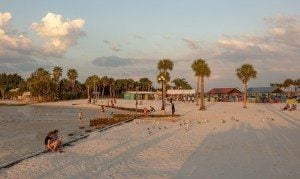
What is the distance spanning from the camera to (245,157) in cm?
1630

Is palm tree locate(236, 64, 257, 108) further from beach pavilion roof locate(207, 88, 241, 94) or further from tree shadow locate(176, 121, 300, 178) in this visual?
tree shadow locate(176, 121, 300, 178)

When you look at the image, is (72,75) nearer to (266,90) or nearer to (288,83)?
(266,90)

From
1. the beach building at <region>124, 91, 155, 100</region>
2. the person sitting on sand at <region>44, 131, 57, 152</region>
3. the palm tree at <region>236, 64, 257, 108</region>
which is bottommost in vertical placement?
the person sitting on sand at <region>44, 131, 57, 152</region>

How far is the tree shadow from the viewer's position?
13219mm

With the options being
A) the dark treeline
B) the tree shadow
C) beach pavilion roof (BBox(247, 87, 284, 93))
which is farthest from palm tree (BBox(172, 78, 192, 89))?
the tree shadow

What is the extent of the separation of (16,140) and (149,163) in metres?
12.6

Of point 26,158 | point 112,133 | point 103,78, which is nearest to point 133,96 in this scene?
point 103,78

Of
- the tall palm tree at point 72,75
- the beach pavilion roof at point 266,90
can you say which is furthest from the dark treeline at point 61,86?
the beach pavilion roof at point 266,90

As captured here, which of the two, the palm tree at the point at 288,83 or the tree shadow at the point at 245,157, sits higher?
the palm tree at the point at 288,83

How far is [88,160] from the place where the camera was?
15.8 meters

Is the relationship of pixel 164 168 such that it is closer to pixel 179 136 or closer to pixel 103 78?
pixel 179 136

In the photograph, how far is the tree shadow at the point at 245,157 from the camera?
1322 centimetres

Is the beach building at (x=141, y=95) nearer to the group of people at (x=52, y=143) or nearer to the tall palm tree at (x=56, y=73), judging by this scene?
the tall palm tree at (x=56, y=73)

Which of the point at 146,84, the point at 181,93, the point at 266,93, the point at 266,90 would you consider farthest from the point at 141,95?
the point at 146,84
